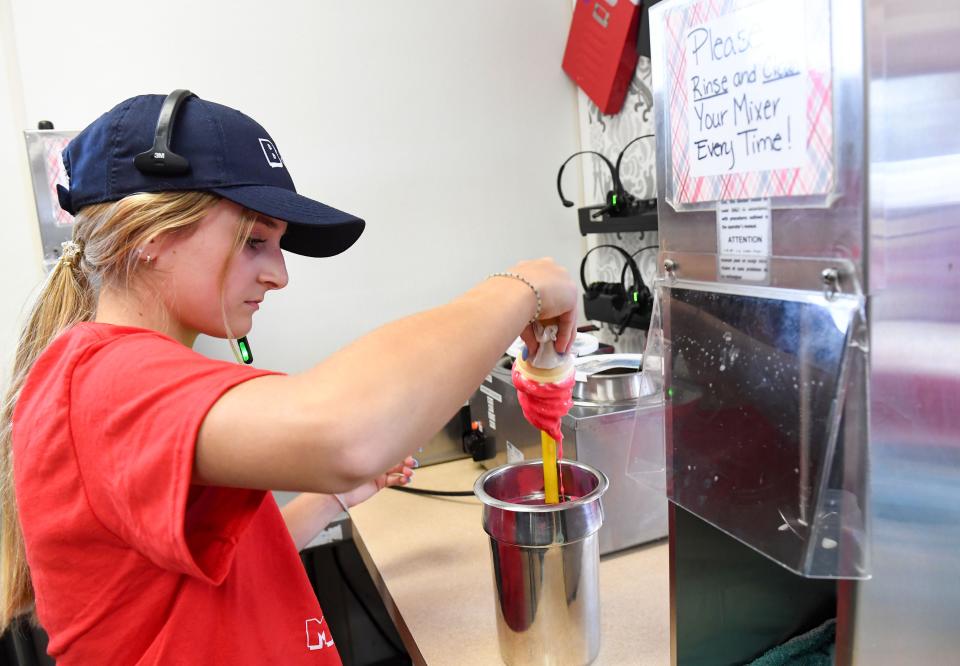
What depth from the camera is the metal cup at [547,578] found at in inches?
31.4

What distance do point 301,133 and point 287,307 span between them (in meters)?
0.43

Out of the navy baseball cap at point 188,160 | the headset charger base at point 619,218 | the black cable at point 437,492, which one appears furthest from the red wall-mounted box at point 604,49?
the navy baseball cap at point 188,160

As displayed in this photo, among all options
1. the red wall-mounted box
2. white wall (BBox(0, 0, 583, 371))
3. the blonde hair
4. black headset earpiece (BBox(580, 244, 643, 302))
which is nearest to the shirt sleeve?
the blonde hair

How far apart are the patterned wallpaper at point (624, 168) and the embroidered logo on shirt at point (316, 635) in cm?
104

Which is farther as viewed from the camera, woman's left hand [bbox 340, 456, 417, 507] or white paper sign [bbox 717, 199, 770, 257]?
woman's left hand [bbox 340, 456, 417, 507]

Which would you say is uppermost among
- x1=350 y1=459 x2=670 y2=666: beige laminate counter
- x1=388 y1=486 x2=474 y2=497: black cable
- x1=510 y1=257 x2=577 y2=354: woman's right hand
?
x1=510 y1=257 x2=577 y2=354: woman's right hand

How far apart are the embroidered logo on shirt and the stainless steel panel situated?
593 millimetres

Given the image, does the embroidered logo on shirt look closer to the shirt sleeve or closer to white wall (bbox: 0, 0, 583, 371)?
the shirt sleeve

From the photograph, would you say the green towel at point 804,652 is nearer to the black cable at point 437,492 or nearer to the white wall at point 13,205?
the black cable at point 437,492

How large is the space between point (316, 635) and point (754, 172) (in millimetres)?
718

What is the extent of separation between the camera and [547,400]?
2.64ft

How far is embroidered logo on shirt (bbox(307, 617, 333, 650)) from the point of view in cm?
82

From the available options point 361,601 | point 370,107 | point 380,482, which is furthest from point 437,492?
point 370,107

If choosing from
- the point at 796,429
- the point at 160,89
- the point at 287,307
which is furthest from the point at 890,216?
the point at 160,89
